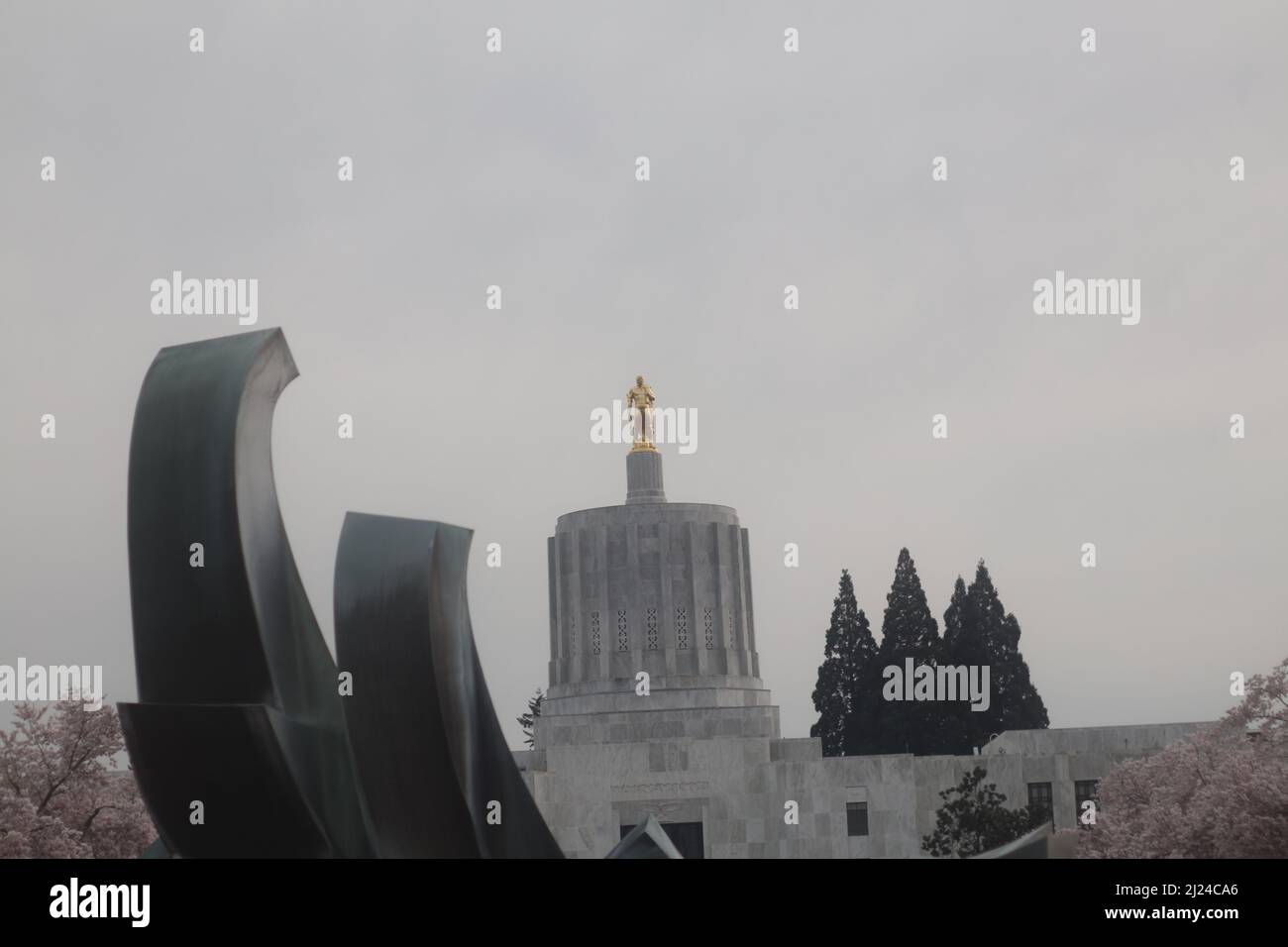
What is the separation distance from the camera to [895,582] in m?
51.9

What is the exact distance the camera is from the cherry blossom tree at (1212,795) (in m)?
23.1

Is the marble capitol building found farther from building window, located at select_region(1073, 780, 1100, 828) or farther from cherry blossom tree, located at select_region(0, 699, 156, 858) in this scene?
cherry blossom tree, located at select_region(0, 699, 156, 858)

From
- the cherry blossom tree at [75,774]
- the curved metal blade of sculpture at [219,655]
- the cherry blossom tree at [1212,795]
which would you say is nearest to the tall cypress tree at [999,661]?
the cherry blossom tree at [1212,795]

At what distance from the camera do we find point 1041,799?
37.9 metres

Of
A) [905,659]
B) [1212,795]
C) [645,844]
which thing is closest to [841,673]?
[905,659]

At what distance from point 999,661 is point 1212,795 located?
27.9 m

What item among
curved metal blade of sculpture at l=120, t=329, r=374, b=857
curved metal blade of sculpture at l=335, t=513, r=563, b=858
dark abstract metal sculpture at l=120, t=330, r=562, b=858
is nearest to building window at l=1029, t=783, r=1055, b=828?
dark abstract metal sculpture at l=120, t=330, r=562, b=858

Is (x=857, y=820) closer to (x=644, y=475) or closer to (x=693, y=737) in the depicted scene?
(x=693, y=737)

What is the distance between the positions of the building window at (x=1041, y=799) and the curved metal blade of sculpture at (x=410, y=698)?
920 inches
